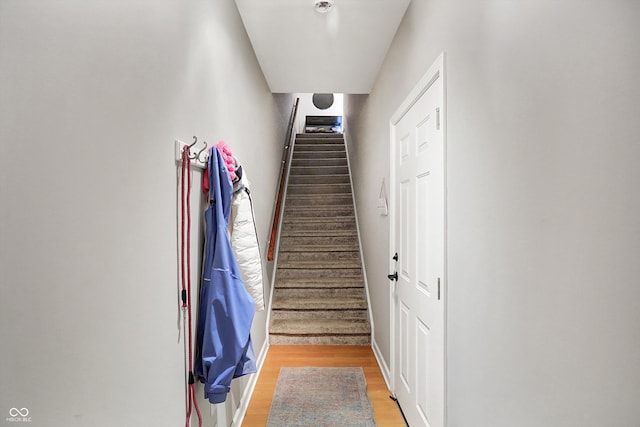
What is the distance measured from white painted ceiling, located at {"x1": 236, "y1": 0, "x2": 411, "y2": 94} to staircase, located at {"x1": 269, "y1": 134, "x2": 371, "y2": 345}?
76.3 inches

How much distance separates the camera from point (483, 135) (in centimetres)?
115

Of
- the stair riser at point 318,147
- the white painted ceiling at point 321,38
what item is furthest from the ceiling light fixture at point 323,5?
the stair riser at point 318,147

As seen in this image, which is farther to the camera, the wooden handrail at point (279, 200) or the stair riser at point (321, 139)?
the stair riser at point (321, 139)

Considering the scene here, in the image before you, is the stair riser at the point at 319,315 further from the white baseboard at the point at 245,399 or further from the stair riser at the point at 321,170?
the stair riser at the point at 321,170

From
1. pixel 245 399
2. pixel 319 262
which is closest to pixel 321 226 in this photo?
pixel 319 262

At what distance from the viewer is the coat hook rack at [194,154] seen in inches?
50.8

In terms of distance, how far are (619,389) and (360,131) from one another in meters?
3.93

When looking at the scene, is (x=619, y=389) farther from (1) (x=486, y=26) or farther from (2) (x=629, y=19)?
(1) (x=486, y=26)

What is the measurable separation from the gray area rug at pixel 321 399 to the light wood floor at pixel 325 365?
6 cm

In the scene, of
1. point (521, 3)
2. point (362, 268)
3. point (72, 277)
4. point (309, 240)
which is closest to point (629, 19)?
point (521, 3)

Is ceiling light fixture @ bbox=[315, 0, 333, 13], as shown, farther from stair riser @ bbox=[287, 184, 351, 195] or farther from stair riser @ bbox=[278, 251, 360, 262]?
stair riser @ bbox=[287, 184, 351, 195]

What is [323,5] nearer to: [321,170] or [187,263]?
[187,263]

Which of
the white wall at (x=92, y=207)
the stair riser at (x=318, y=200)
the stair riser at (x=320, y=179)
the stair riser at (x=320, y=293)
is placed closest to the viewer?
the white wall at (x=92, y=207)

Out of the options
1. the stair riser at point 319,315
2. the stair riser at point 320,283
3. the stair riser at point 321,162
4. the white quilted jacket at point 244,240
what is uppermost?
the stair riser at point 321,162
